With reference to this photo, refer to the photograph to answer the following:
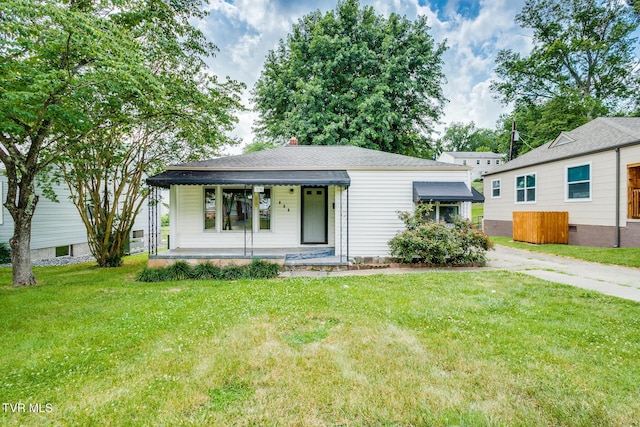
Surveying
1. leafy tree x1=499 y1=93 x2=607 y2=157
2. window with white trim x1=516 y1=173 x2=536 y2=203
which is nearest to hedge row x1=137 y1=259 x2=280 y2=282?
window with white trim x1=516 y1=173 x2=536 y2=203

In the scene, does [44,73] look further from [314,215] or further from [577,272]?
[577,272]

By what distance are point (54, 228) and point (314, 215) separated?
11.0m

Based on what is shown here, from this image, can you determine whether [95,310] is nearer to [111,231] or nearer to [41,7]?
[41,7]

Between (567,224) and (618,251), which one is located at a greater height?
(567,224)

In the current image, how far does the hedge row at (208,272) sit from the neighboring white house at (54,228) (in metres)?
6.44

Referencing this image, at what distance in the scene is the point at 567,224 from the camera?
12523 mm

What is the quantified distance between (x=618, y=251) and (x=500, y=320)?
352 inches

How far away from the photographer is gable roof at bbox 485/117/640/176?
10.8m

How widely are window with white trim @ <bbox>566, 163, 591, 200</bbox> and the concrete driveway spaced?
12.0 ft

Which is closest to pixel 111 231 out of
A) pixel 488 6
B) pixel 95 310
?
pixel 95 310

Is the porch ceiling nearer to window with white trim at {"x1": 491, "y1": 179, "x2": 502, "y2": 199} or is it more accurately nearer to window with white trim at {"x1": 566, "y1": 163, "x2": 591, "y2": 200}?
window with white trim at {"x1": 566, "y1": 163, "x2": 591, "y2": 200}

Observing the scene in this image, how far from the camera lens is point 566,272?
25.4 feet

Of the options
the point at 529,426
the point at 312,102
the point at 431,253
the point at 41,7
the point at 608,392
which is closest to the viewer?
the point at 529,426

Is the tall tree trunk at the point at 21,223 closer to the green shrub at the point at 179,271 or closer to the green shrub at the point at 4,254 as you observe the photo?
the green shrub at the point at 179,271
